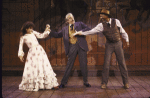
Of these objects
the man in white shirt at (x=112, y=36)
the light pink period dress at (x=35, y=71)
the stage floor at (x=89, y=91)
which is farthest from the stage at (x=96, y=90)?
the man in white shirt at (x=112, y=36)

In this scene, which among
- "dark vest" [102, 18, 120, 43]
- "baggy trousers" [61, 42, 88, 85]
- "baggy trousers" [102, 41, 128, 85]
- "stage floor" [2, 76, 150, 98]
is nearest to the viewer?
"stage floor" [2, 76, 150, 98]

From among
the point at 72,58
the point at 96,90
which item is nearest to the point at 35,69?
the point at 72,58

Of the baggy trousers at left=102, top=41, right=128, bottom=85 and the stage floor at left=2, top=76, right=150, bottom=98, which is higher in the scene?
the baggy trousers at left=102, top=41, right=128, bottom=85

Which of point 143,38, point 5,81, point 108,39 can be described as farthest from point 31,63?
point 143,38

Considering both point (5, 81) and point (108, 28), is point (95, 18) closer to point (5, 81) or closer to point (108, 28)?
point (108, 28)

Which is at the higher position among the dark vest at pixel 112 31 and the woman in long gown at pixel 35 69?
the dark vest at pixel 112 31

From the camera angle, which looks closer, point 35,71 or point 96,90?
point 96,90

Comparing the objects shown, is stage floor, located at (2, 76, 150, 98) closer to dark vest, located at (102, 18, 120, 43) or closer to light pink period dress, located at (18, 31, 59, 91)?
light pink period dress, located at (18, 31, 59, 91)

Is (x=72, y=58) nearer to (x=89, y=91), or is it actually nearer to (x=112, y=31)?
(x=89, y=91)

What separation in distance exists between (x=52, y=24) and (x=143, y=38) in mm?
3068

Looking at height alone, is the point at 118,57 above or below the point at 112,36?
below

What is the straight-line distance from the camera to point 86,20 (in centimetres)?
693

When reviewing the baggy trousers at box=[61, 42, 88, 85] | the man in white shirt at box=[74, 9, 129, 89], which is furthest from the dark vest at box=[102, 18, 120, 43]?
the baggy trousers at box=[61, 42, 88, 85]

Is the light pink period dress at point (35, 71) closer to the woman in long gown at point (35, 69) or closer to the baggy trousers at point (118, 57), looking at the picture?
the woman in long gown at point (35, 69)
